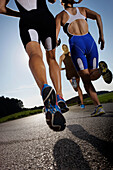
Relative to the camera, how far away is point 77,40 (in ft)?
9.11

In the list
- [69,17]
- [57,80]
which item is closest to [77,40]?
[69,17]

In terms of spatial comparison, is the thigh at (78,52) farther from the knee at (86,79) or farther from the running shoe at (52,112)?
the running shoe at (52,112)

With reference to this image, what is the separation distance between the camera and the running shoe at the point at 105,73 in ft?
8.78

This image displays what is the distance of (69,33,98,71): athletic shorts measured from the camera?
2.71 metres

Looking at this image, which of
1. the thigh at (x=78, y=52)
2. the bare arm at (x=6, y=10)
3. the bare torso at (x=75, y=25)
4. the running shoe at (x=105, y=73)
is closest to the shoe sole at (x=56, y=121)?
the bare arm at (x=6, y=10)

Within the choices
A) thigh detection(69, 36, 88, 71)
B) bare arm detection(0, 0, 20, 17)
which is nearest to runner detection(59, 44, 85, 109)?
thigh detection(69, 36, 88, 71)

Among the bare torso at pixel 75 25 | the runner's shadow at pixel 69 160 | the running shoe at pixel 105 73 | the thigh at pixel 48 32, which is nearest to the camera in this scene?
the runner's shadow at pixel 69 160

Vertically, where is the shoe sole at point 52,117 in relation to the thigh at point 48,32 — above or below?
below

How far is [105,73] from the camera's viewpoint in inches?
106

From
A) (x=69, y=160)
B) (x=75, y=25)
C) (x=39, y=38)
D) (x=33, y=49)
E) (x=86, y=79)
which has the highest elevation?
(x=75, y=25)

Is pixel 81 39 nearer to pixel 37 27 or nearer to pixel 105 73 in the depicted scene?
pixel 105 73

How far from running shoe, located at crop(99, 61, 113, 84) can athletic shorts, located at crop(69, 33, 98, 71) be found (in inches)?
5.2

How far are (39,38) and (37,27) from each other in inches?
4.8

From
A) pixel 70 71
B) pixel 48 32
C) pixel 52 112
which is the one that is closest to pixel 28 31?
pixel 48 32
